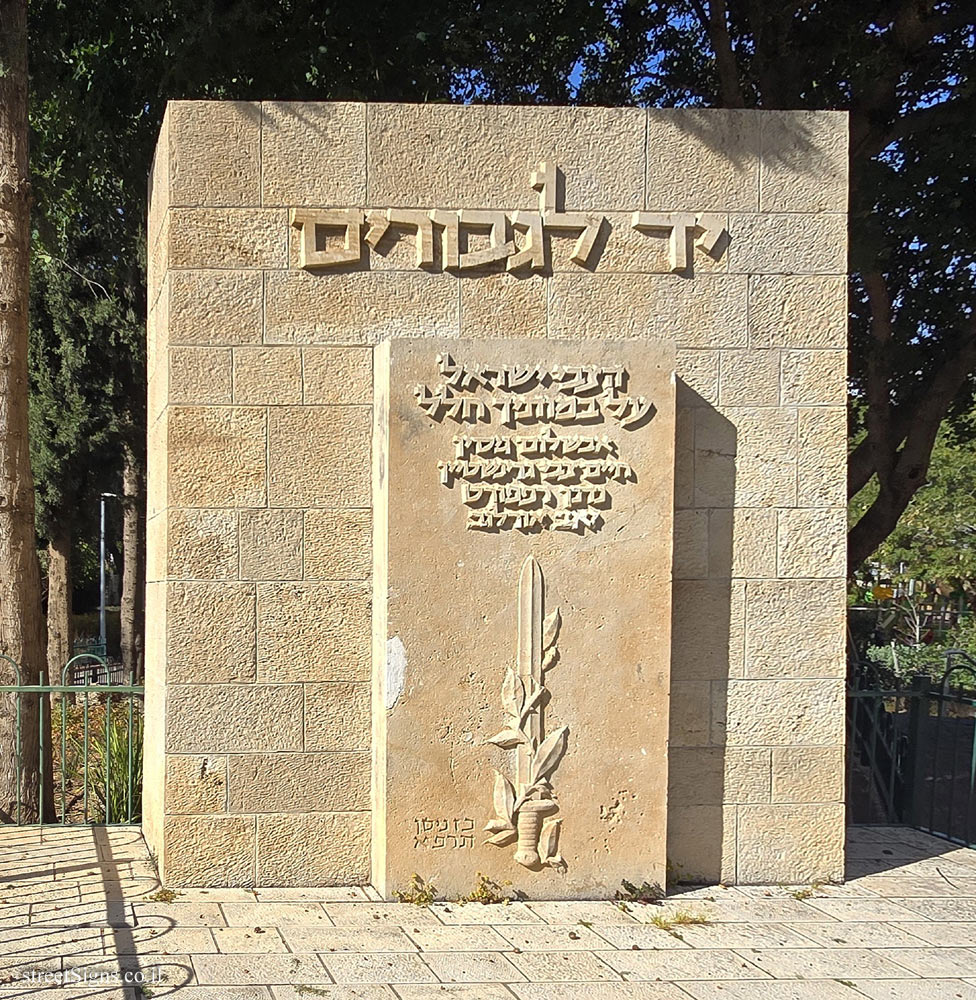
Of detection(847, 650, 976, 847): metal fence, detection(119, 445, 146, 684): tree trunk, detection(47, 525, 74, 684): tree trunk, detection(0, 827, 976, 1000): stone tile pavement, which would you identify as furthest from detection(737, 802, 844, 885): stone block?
detection(47, 525, 74, 684): tree trunk

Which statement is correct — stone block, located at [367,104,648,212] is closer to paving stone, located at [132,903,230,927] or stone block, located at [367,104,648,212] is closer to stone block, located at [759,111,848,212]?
stone block, located at [759,111,848,212]

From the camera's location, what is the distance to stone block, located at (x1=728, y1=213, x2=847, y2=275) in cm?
641

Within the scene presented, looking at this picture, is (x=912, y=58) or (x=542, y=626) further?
(x=912, y=58)

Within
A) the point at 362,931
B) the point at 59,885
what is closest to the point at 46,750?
the point at 59,885

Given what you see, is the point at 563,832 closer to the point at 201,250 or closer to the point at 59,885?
the point at 59,885

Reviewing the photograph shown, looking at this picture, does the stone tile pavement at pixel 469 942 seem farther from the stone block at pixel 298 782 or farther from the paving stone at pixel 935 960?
the stone block at pixel 298 782

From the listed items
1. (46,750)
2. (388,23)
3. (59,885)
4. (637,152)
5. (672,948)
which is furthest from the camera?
(388,23)

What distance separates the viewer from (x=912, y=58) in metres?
10.0

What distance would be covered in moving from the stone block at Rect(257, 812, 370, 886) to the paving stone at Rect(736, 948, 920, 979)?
1998 millimetres

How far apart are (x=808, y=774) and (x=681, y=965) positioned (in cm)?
161

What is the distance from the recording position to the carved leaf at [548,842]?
6.03m

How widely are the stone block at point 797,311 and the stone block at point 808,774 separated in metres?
2.14

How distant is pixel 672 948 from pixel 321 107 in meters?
4.40

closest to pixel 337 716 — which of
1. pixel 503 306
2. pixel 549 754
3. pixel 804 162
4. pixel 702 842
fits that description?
pixel 549 754
